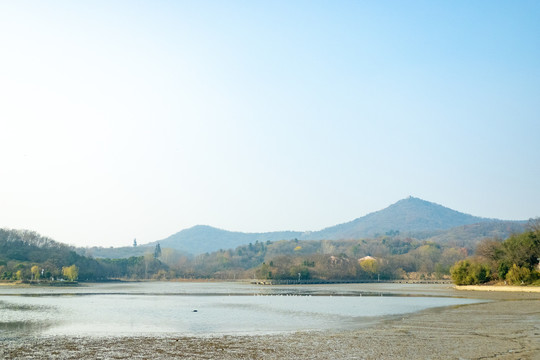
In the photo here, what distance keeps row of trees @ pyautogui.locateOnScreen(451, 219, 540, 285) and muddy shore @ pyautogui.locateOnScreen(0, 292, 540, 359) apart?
52.2m

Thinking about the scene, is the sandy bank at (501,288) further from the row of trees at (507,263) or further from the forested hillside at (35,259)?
the forested hillside at (35,259)

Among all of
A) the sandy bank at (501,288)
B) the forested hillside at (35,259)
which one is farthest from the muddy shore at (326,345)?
the forested hillside at (35,259)

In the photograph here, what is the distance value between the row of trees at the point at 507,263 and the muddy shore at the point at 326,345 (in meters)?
52.2

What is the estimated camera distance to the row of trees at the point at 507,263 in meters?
82.5

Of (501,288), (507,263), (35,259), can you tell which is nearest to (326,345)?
(501,288)

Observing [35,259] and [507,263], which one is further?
[35,259]

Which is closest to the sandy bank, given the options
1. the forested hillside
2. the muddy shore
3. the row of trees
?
the row of trees

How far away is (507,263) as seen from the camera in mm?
87062

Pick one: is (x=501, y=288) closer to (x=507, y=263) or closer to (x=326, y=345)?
(x=507, y=263)

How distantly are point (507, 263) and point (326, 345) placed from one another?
69653 millimetres

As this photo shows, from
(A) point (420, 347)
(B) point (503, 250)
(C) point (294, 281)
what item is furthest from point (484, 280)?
(C) point (294, 281)

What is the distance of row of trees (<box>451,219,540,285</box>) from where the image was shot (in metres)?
82.5

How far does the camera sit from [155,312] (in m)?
49.9

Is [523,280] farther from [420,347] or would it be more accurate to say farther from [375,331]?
[420,347]
